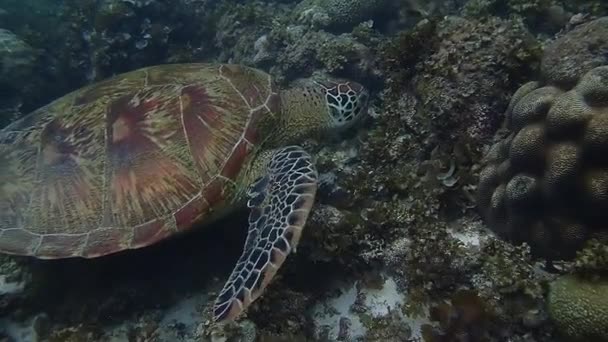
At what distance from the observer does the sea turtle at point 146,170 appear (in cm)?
333

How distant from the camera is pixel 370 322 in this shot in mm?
2908

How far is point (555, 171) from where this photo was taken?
2.60 meters

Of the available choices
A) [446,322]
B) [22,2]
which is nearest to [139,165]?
[446,322]

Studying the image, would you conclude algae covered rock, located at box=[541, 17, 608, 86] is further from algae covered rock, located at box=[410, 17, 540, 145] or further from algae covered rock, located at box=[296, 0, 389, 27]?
algae covered rock, located at box=[296, 0, 389, 27]

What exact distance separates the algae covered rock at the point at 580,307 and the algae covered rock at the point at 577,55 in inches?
A: 56.0

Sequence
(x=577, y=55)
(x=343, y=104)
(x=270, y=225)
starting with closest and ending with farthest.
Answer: (x=577, y=55) < (x=270, y=225) < (x=343, y=104)

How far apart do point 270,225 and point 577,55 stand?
8.63 feet

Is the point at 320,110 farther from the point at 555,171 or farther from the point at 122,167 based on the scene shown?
the point at 555,171

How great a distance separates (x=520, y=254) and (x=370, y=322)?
3.78 feet

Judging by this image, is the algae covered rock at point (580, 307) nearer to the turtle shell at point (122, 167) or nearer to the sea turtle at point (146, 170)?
the sea turtle at point (146, 170)

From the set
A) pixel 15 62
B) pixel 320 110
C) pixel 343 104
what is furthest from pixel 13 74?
pixel 343 104

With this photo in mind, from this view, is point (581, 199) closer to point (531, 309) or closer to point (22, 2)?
point (531, 309)

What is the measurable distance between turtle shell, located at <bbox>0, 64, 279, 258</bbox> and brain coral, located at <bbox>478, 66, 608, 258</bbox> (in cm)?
222

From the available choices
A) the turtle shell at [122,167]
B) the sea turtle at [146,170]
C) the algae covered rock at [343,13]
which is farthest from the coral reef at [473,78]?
the algae covered rock at [343,13]
